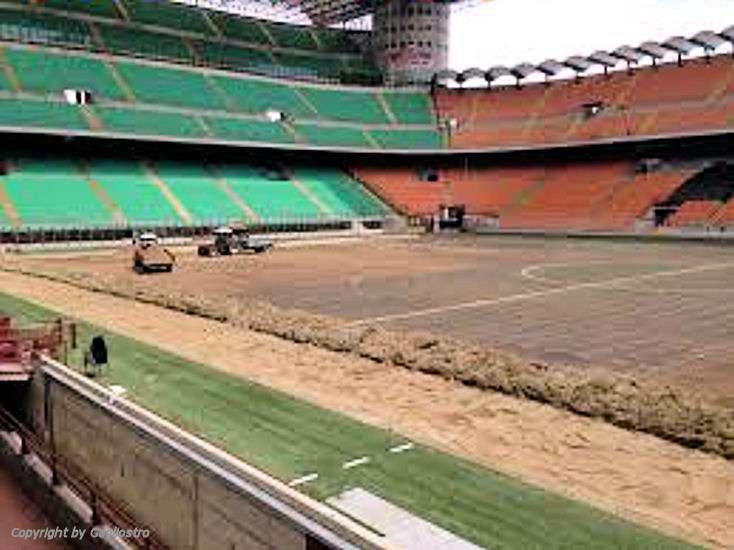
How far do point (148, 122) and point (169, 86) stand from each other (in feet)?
32.9

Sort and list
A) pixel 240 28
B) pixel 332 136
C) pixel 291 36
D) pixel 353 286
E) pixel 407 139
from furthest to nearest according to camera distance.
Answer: pixel 291 36 → pixel 240 28 → pixel 407 139 → pixel 332 136 → pixel 353 286

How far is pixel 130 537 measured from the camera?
13359mm

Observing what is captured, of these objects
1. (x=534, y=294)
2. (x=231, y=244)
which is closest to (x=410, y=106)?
(x=231, y=244)

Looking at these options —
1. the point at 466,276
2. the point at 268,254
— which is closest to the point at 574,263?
the point at 466,276

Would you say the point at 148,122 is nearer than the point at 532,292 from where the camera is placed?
No

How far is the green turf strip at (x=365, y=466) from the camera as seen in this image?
1130 cm

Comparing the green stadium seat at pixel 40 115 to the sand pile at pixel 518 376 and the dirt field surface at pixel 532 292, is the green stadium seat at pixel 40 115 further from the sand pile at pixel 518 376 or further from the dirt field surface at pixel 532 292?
the sand pile at pixel 518 376

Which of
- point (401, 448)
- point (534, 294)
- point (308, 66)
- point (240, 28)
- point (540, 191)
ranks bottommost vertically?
point (401, 448)

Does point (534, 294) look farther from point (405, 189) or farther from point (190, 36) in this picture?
point (190, 36)

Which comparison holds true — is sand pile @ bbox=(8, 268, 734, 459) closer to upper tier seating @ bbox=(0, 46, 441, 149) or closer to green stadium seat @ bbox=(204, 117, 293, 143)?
upper tier seating @ bbox=(0, 46, 441, 149)

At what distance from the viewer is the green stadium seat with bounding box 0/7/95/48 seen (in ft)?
270

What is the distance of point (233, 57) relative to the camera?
10050 cm

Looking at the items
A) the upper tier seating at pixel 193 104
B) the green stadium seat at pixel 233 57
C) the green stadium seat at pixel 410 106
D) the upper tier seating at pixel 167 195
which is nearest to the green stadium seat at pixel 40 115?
the upper tier seating at pixel 193 104

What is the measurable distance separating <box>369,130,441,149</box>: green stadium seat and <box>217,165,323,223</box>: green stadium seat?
1421 centimetres
